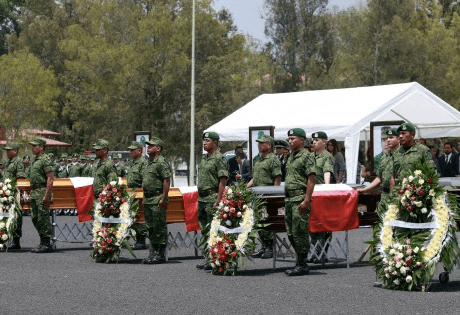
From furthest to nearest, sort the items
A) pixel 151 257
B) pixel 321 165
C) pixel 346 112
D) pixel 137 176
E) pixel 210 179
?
pixel 346 112, pixel 137 176, pixel 321 165, pixel 151 257, pixel 210 179

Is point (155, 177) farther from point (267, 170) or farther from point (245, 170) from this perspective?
point (245, 170)

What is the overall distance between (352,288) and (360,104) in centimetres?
1471

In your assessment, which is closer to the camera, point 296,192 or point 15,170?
point 296,192

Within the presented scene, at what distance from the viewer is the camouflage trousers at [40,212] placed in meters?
17.2

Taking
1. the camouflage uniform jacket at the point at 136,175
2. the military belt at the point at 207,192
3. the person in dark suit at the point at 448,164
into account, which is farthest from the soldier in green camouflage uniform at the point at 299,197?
the person in dark suit at the point at 448,164

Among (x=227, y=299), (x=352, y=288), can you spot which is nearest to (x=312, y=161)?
(x=352, y=288)

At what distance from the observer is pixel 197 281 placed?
12562mm

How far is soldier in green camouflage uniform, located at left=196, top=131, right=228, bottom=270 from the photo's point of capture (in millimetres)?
14461

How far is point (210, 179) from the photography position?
47.8 feet

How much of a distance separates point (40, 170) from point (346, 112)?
10.9 meters

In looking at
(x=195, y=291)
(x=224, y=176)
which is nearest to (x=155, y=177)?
(x=224, y=176)

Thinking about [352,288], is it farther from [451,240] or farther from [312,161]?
[312,161]

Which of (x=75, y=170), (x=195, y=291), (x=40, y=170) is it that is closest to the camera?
(x=195, y=291)

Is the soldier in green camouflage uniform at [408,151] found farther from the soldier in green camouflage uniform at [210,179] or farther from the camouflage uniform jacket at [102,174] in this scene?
the camouflage uniform jacket at [102,174]
